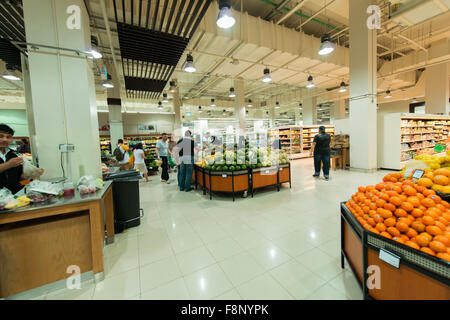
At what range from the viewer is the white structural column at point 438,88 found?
380 inches

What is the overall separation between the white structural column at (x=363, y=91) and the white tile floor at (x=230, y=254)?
368cm

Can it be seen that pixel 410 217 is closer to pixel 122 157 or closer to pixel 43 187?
pixel 43 187

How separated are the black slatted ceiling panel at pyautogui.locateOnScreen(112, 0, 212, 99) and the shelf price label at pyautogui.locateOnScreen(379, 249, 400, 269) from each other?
172 inches

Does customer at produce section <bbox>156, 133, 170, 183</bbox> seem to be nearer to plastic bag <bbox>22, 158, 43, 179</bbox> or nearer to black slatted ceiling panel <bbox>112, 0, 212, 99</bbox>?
black slatted ceiling panel <bbox>112, 0, 212, 99</bbox>

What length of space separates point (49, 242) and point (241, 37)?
6.63 meters

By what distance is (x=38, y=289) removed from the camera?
6.25 feet

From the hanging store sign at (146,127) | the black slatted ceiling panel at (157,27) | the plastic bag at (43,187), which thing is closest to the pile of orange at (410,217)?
the plastic bag at (43,187)

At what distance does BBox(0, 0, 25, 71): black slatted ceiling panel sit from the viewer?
9.72ft

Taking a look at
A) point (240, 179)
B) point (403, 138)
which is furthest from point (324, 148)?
point (403, 138)

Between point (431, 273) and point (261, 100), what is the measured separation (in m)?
16.8

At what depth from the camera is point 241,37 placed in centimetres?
589

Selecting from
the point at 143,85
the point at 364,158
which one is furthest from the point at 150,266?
the point at 364,158

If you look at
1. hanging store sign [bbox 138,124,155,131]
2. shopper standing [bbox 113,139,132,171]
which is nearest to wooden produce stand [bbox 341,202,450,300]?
shopper standing [bbox 113,139,132,171]
